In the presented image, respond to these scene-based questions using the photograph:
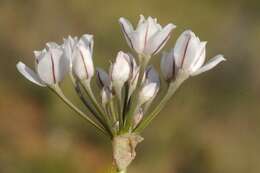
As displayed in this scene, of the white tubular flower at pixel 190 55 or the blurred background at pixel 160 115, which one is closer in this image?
the white tubular flower at pixel 190 55

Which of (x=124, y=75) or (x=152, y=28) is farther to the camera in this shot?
(x=152, y=28)

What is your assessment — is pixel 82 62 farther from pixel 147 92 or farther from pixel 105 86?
pixel 147 92

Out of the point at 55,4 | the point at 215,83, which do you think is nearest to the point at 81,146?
the point at 215,83

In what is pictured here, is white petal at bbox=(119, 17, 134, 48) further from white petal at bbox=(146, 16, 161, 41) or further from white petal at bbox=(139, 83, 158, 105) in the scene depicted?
white petal at bbox=(139, 83, 158, 105)

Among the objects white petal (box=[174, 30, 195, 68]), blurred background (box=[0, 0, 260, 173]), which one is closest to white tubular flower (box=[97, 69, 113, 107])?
white petal (box=[174, 30, 195, 68])

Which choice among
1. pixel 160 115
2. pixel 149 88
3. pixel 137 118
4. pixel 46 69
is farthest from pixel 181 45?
pixel 160 115

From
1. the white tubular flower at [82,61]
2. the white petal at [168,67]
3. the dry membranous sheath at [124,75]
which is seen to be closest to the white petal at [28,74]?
the dry membranous sheath at [124,75]

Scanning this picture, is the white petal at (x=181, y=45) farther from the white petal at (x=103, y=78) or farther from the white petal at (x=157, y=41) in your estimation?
the white petal at (x=103, y=78)

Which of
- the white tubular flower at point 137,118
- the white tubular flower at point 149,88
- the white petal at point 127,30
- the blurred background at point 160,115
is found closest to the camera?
the white tubular flower at point 137,118

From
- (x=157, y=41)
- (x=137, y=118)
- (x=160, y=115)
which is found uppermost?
(x=157, y=41)
